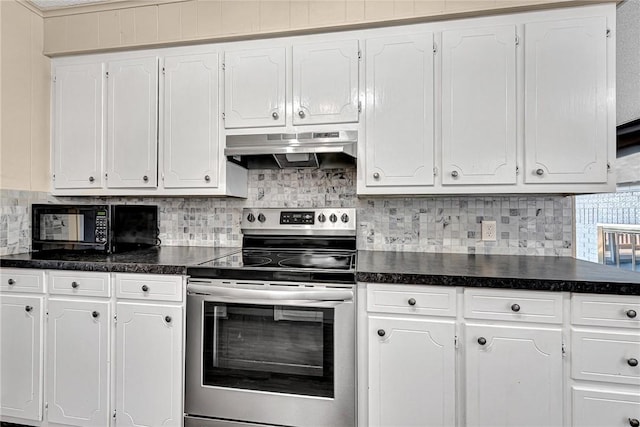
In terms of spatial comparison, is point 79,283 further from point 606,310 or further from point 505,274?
point 606,310

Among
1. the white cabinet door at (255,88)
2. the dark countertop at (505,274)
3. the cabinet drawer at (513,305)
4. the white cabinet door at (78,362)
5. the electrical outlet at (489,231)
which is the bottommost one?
the white cabinet door at (78,362)

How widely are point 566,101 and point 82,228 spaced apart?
2.72 metres

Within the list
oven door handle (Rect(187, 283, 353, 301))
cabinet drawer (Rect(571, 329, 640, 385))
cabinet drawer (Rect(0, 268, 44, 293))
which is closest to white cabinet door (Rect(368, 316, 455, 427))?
oven door handle (Rect(187, 283, 353, 301))

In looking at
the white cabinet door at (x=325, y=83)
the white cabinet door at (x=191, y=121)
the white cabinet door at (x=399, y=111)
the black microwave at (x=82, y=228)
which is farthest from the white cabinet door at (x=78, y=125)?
the white cabinet door at (x=399, y=111)

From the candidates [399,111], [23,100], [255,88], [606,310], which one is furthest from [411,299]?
[23,100]

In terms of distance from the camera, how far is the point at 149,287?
1766 millimetres

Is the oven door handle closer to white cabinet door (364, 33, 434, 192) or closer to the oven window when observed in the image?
the oven window

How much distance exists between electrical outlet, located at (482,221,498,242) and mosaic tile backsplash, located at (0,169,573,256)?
0.09ft

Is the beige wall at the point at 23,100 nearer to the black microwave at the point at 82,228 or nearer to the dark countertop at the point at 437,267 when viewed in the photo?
the black microwave at the point at 82,228

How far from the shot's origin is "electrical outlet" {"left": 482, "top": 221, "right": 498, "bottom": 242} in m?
2.12

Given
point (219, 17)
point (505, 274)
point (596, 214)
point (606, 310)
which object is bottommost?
point (606, 310)

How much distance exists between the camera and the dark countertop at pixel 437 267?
141cm

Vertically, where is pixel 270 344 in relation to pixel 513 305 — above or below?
below

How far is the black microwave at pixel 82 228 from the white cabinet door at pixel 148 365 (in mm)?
498
